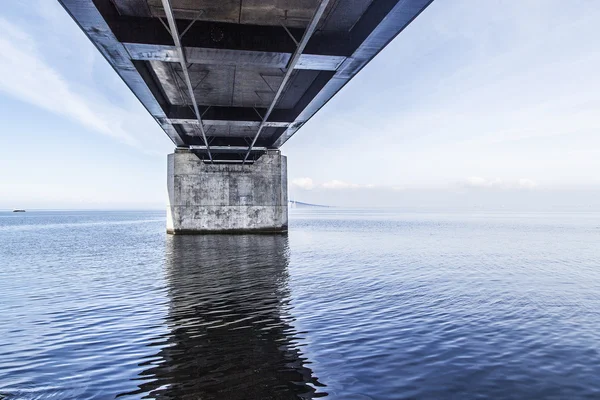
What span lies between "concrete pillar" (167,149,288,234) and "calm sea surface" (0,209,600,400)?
62.4 ft

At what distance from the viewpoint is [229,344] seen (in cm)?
835

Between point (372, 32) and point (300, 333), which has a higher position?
point (372, 32)

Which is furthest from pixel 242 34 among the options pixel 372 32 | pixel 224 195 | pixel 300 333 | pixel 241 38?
pixel 224 195

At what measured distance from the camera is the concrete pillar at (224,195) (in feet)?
124

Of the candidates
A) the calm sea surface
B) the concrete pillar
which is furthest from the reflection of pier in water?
the concrete pillar

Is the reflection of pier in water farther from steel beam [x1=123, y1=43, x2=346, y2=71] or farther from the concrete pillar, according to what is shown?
the concrete pillar

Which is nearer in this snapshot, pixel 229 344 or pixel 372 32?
pixel 229 344

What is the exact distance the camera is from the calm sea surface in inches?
250

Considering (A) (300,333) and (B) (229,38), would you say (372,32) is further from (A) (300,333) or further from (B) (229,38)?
(A) (300,333)

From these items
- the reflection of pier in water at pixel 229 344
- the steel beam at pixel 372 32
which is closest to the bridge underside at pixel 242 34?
the steel beam at pixel 372 32

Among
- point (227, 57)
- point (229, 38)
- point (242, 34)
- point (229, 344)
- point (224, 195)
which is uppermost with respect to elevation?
point (242, 34)

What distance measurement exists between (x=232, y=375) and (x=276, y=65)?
34.4 ft

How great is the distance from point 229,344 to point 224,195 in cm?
3072

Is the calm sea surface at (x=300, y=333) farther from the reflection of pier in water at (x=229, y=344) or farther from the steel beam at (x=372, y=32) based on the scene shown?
the steel beam at (x=372, y=32)
